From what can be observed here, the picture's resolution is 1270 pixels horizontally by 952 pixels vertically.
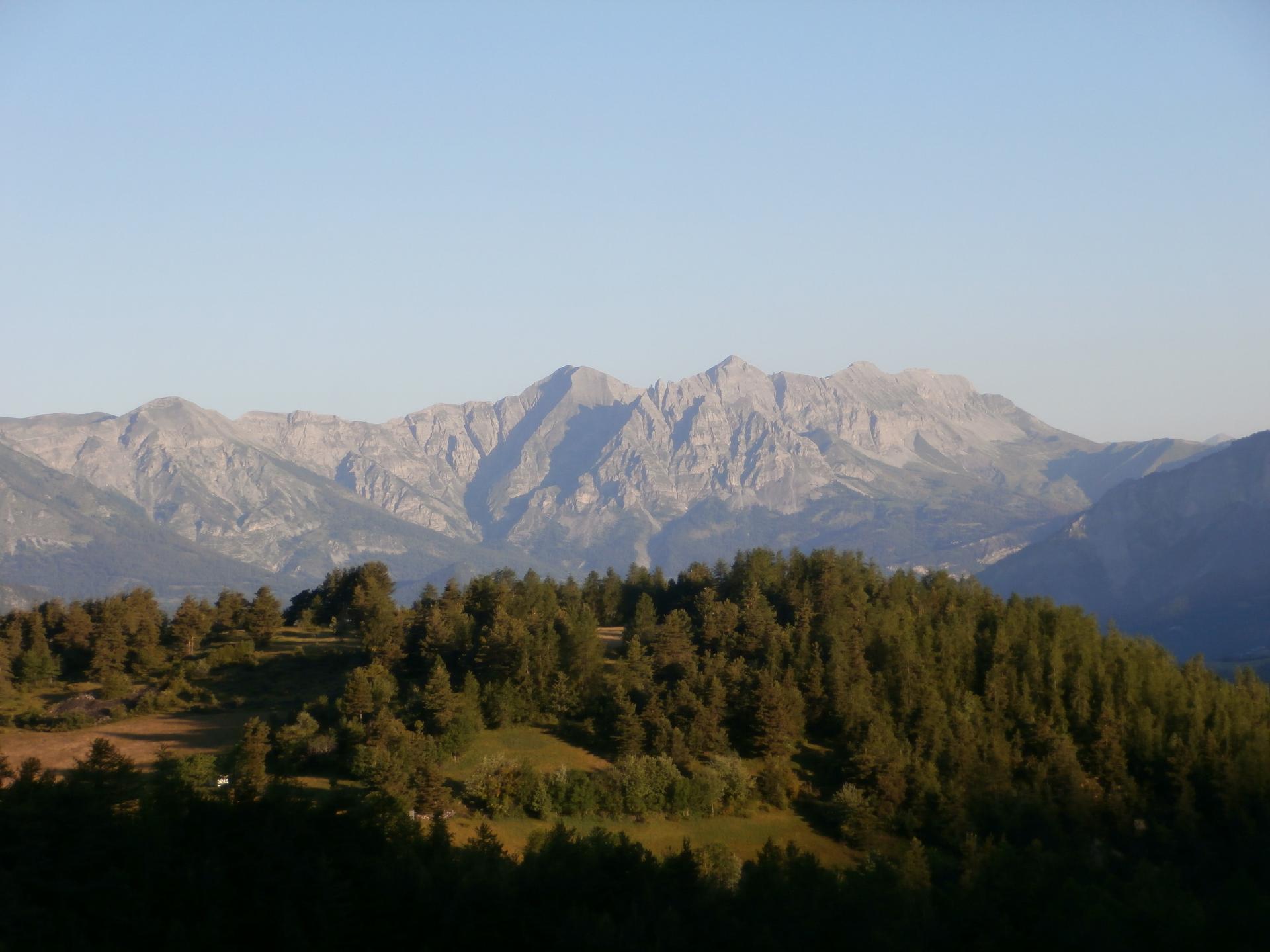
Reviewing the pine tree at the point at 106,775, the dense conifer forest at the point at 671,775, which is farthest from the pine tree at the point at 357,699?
the pine tree at the point at 106,775

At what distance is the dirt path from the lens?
71438 mm

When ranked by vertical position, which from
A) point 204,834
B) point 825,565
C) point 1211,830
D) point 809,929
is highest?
point 825,565

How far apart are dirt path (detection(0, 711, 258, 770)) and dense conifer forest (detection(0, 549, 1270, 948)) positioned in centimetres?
296

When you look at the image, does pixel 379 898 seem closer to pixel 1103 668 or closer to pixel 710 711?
→ pixel 710 711

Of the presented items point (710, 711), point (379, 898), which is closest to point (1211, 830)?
point (710, 711)

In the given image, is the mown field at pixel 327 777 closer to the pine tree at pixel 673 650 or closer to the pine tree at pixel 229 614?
the pine tree at pixel 673 650

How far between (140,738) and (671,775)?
34.0 m

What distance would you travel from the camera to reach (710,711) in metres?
79.5

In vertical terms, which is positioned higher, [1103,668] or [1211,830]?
[1103,668]

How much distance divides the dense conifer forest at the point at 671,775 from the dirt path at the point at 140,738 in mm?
2959

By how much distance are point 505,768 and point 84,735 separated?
94.6 feet

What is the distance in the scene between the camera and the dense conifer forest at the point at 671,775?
45.1 meters

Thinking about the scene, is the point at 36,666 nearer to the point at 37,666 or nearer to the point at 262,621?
the point at 37,666

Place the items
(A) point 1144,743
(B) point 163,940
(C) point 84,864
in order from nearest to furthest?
(B) point 163,940
(C) point 84,864
(A) point 1144,743
